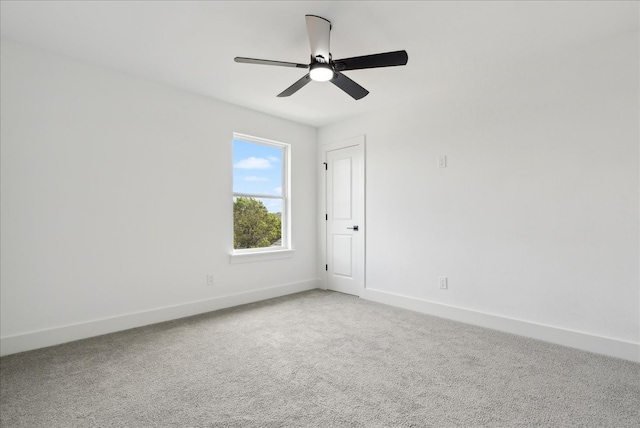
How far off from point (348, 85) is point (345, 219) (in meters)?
2.26

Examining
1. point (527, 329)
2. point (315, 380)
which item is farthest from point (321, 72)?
point (527, 329)

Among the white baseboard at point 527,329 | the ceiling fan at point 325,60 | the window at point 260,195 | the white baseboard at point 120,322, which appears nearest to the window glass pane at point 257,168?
the window at point 260,195

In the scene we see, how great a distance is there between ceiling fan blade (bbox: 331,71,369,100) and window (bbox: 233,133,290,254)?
1.88 m

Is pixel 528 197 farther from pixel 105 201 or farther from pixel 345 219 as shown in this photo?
pixel 105 201

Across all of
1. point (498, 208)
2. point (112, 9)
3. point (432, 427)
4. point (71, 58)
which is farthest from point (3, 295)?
point (498, 208)

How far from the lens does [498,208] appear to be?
300 cm

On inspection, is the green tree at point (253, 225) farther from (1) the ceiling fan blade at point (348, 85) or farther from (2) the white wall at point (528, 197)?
(1) the ceiling fan blade at point (348, 85)

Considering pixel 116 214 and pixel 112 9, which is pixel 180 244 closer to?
pixel 116 214

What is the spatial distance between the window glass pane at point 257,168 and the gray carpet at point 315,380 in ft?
6.03

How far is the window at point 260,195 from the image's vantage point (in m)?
4.04

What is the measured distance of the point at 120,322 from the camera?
9.69 ft

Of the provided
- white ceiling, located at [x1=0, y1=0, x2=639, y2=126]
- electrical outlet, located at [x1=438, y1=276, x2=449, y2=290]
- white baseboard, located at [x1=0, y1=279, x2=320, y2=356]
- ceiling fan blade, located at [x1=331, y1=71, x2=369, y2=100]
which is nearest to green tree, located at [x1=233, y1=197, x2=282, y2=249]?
white baseboard, located at [x1=0, y1=279, x2=320, y2=356]

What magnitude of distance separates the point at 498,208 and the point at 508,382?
5.24 ft

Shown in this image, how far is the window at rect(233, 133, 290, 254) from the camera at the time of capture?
4.04m
